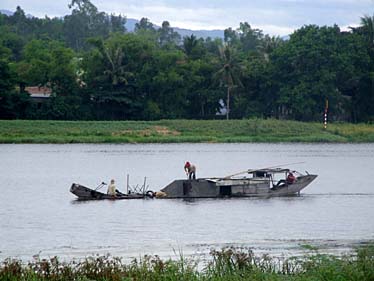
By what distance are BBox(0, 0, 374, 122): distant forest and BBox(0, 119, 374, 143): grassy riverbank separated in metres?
4.12

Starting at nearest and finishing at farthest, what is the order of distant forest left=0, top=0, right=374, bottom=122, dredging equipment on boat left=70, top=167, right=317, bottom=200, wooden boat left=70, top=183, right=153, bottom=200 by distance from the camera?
1. wooden boat left=70, top=183, right=153, bottom=200
2. dredging equipment on boat left=70, top=167, right=317, bottom=200
3. distant forest left=0, top=0, right=374, bottom=122

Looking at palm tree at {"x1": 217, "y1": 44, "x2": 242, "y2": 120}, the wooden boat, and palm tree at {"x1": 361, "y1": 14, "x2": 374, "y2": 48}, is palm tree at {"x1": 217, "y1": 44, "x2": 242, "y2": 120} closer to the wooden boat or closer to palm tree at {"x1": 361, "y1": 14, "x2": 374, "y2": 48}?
palm tree at {"x1": 361, "y1": 14, "x2": 374, "y2": 48}

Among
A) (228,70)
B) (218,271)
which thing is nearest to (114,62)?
(228,70)

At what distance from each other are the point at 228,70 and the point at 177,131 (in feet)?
34.1

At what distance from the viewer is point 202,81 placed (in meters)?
93.0

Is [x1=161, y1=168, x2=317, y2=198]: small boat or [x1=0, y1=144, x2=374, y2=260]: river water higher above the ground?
[x1=161, y1=168, x2=317, y2=198]: small boat

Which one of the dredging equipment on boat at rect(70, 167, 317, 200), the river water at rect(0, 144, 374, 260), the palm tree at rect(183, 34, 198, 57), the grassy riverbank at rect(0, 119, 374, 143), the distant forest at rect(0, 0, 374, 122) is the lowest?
the river water at rect(0, 144, 374, 260)

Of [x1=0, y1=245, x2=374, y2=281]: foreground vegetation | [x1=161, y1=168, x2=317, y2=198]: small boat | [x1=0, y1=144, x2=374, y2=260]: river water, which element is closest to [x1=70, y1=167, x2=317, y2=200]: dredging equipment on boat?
[x1=161, y1=168, x2=317, y2=198]: small boat

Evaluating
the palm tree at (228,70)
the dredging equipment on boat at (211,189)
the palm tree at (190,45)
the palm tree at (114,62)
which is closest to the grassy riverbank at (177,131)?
the palm tree at (114,62)

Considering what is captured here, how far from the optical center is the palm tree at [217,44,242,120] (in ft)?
298

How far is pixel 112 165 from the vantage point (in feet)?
203

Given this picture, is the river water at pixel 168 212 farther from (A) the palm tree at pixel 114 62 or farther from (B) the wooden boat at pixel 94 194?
(A) the palm tree at pixel 114 62

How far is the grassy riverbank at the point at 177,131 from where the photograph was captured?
7957cm

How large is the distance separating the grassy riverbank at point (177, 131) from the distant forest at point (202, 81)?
4117 mm
